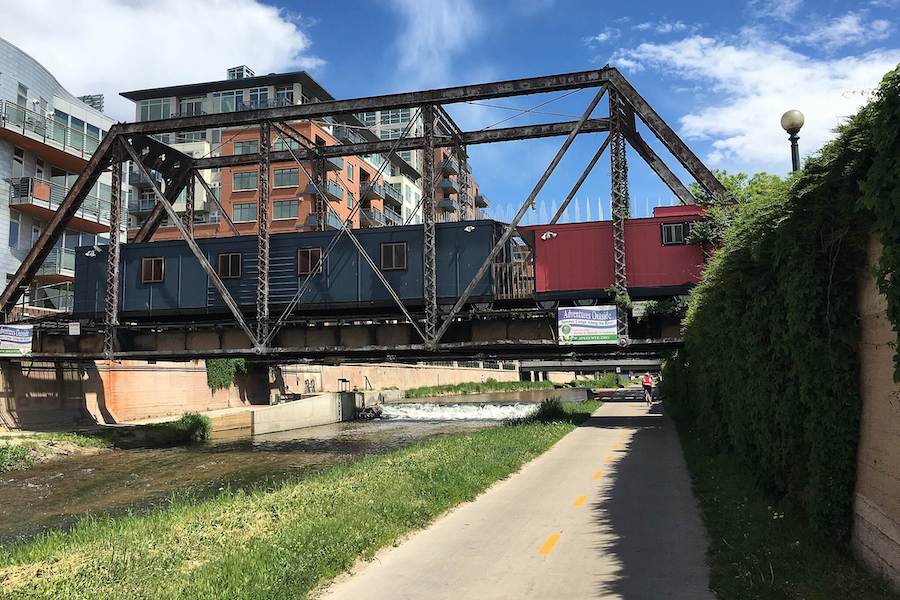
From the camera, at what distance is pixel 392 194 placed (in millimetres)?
82562

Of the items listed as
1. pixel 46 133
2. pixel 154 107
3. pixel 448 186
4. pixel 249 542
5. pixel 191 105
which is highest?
pixel 154 107

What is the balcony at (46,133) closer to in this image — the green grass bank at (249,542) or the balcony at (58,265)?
the balcony at (58,265)

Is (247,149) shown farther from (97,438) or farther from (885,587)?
(885,587)

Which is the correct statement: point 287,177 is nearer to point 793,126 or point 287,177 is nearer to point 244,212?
point 244,212

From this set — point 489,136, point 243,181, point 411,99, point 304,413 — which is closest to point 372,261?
point 411,99

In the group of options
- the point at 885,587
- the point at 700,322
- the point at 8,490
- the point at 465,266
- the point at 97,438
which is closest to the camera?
the point at 885,587

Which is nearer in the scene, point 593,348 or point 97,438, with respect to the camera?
point 593,348

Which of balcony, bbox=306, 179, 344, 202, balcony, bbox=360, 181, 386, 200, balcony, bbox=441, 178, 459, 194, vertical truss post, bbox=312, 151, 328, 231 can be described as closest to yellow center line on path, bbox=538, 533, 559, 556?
vertical truss post, bbox=312, 151, 328, 231

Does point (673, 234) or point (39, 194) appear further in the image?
point (39, 194)

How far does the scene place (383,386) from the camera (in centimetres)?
7506

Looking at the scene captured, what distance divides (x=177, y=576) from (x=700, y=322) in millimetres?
13067

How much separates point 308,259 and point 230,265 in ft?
12.1

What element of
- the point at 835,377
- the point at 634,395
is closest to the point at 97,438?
the point at 835,377

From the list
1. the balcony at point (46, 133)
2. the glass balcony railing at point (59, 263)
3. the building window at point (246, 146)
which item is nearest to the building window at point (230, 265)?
the balcony at point (46, 133)
